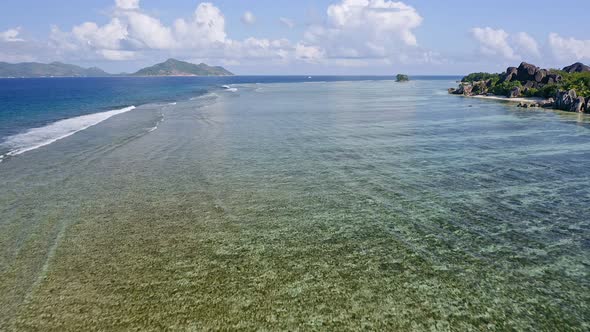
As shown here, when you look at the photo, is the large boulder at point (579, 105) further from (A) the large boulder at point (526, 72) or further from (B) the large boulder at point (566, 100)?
(A) the large boulder at point (526, 72)

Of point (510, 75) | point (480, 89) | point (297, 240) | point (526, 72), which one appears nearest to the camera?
point (297, 240)

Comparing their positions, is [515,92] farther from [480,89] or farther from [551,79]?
[480,89]

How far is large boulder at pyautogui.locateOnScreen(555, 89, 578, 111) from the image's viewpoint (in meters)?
71.4

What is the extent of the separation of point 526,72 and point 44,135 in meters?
126

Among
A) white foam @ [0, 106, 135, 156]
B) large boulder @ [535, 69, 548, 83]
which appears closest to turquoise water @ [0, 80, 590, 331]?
white foam @ [0, 106, 135, 156]

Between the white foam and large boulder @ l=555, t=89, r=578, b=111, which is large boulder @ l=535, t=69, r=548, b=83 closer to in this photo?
large boulder @ l=555, t=89, r=578, b=111

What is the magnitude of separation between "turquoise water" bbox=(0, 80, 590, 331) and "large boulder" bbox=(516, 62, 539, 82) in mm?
94643

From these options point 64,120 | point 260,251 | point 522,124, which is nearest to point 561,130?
point 522,124

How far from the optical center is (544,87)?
95.8 m

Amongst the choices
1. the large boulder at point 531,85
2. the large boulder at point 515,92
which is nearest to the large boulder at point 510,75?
the large boulder at point 531,85

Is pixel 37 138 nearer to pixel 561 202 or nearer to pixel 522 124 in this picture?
pixel 561 202

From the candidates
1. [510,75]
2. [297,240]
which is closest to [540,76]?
[510,75]

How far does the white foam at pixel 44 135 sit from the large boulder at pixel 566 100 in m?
84.5

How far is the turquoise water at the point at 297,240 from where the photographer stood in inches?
465
